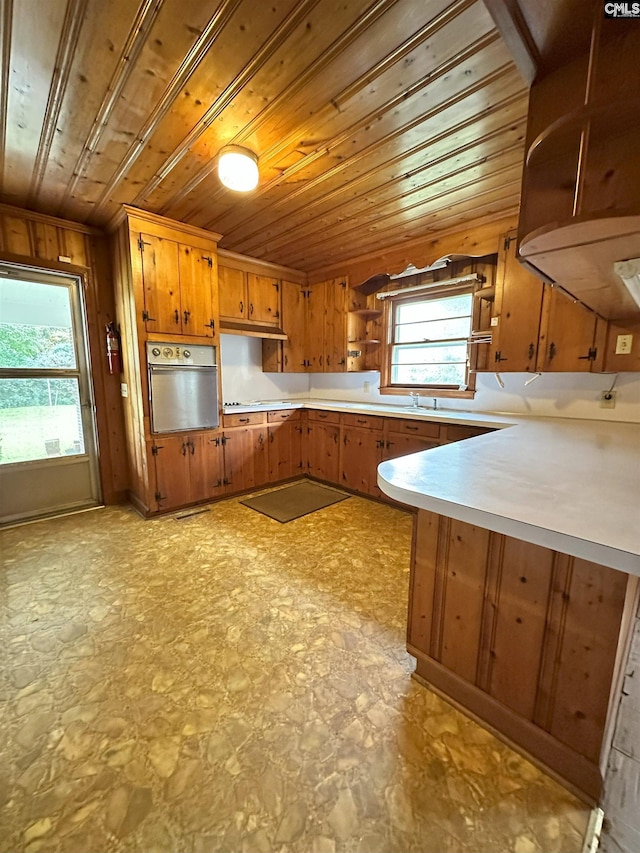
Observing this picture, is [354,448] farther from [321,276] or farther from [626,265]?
[626,265]

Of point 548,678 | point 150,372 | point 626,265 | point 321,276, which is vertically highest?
point 321,276

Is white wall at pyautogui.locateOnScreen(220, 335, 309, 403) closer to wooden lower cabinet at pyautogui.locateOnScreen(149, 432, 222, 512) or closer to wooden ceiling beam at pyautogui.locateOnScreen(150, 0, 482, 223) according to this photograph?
wooden lower cabinet at pyautogui.locateOnScreen(149, 432, 222, 512)

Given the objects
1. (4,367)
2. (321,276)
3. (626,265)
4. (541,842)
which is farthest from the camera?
(321,276)

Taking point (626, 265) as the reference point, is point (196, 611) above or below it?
below

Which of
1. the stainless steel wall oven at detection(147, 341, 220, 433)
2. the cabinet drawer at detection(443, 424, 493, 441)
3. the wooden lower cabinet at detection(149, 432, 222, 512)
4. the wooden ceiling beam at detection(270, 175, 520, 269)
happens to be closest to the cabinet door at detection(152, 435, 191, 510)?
the wooden lower cabinet at detection(149, 432, 222, 512)

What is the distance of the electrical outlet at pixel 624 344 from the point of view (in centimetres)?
225

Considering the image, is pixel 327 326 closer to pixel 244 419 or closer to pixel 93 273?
pixel 244 419

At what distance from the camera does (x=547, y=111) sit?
112cm

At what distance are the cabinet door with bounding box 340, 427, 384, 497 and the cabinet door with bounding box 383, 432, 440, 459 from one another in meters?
0.10

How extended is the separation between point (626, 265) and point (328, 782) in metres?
1.91

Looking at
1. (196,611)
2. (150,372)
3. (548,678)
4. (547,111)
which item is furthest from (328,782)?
(150,372)

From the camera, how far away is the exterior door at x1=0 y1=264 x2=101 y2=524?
2932 mm

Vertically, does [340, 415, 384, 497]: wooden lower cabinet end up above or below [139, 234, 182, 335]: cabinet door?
below

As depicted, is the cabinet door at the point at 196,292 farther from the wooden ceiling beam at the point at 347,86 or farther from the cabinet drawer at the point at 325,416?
the cabinet drawer at the point at 325,416
